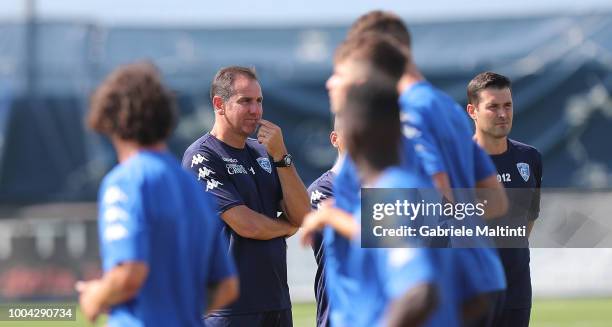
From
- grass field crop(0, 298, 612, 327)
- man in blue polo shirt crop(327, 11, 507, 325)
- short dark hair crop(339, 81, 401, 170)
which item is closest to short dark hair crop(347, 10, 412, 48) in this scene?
man in blue polo shirt crop(327, 11, 507, 325)

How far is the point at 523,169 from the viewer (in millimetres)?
7926

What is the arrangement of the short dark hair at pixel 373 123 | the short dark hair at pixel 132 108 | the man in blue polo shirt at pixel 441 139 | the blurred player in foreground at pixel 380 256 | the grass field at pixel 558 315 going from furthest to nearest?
the grass field at pixel 558 315
the man in blue polo shirt at pixel 441 139
the short dark hair at pixel 132 108
the short dark hair at pixel 373 123
the blurred player in foreground at pixel 380 256

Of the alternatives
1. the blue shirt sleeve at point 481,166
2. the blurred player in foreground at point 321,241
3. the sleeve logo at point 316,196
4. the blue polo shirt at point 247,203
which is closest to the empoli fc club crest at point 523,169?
the blurred player in foreground at point 321,241

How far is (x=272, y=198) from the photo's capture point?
24.1ft

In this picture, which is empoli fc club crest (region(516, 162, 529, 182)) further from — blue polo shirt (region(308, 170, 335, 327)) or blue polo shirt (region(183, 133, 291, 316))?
blue polo shirt (region(183, 133, 291, 316))

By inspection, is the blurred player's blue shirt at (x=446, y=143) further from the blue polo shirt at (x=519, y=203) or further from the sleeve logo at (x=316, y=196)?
the blue polo shirt at (x=519, y=203)

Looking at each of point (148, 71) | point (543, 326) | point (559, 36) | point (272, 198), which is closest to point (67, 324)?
point (543, 326)

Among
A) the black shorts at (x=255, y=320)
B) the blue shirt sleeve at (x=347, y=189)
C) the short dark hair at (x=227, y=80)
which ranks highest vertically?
the short dark hair at (x=227, y=80)

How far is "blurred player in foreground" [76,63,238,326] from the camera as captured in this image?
4316 mm

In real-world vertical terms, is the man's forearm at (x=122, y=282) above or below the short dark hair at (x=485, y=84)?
below

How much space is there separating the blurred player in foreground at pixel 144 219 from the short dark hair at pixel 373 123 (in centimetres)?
83

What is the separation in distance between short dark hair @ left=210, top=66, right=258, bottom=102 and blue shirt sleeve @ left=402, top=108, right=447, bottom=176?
256cm

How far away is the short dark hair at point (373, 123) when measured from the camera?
12.9 feet

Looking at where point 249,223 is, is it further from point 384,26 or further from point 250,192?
point 384,26
